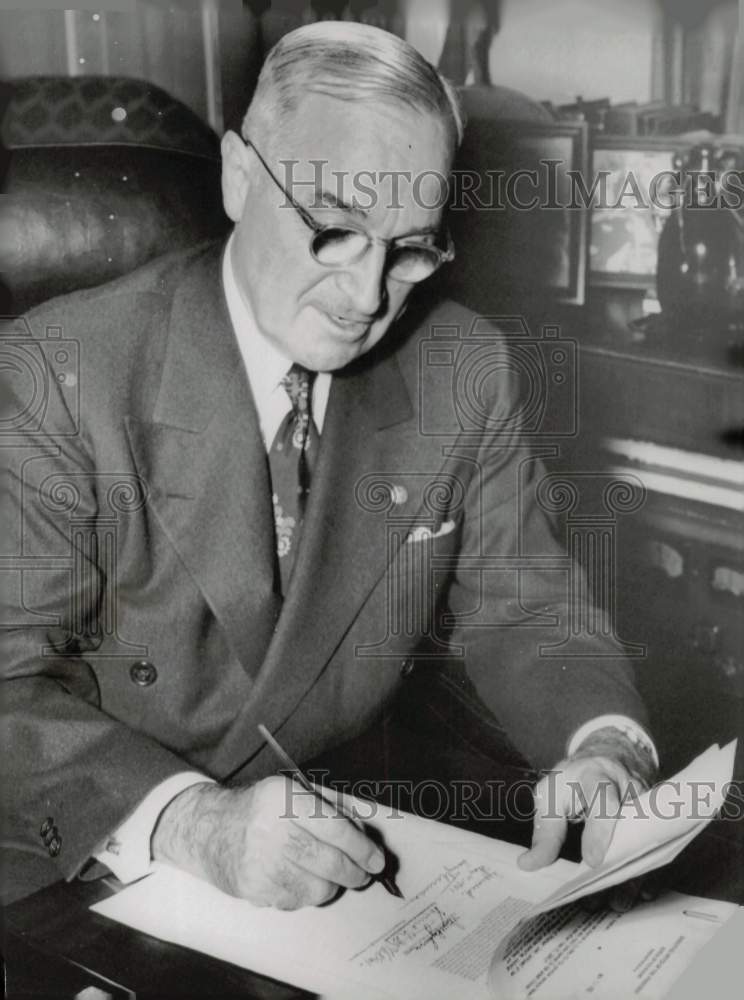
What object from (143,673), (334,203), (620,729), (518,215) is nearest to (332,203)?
(334,203)

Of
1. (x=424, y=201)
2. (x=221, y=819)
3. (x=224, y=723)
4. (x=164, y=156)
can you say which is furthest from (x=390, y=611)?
(x=164, y=156)

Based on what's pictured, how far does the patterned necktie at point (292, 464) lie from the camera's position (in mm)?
1049

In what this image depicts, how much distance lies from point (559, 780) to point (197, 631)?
392mm

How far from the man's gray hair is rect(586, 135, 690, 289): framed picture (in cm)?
21

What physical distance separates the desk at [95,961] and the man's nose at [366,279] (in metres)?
0.60

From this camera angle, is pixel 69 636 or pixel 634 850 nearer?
pixel 634 850

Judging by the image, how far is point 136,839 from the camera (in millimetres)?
869

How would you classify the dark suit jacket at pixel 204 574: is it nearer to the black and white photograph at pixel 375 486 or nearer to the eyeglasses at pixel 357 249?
the black and white photograph at pixel 375 486

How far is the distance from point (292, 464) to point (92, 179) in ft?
1.19

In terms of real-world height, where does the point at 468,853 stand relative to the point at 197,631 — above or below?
below

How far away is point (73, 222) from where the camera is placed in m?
1.03

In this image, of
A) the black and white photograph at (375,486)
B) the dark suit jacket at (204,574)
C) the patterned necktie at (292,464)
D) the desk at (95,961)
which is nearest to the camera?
the desk at (95,961)

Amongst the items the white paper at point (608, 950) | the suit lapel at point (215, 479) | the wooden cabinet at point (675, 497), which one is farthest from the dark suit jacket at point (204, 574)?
the white paper at point (608, 950)

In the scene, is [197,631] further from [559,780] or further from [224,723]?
[559,780]
